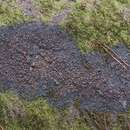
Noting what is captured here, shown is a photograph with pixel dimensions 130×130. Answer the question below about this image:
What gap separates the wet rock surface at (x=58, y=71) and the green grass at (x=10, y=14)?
11cm

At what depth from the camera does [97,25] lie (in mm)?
4883

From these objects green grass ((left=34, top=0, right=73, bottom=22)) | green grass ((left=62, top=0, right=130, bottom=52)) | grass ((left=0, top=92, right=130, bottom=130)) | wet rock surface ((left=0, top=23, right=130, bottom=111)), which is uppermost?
green grass ((left=34, top=0, right=73, bottom=22))

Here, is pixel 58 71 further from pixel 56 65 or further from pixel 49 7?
pixel 49 7

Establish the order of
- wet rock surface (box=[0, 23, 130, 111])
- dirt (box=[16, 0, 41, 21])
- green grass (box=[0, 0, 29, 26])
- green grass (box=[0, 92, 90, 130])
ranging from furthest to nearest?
dirt (box=[16, 0, 41, 21]) < green grass (box=[0, 0, 29, 26]) < wet rock surface (box=[0, 23, 130, 111]) < green grass (box=[0, 92, 90, 130])

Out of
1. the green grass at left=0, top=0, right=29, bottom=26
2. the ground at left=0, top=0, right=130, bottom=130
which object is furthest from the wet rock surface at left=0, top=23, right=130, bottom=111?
the green grass at left=0, top=0, right=29, bottom=26

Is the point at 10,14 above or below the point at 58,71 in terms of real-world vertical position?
above

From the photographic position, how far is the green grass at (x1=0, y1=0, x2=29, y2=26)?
4.71 m

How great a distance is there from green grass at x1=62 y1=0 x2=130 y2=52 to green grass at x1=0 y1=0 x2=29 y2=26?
1.96ft

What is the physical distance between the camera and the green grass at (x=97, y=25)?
4.76 m

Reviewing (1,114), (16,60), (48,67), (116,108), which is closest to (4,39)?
(16,60)

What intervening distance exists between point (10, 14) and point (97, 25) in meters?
1.18

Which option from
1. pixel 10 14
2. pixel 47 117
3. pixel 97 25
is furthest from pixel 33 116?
pixel 97 25

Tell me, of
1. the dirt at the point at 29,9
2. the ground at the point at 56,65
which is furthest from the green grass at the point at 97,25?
the dirt at the point at 29,9

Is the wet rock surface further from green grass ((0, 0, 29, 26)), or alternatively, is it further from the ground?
green grass ((0, 0, 29, 26))
